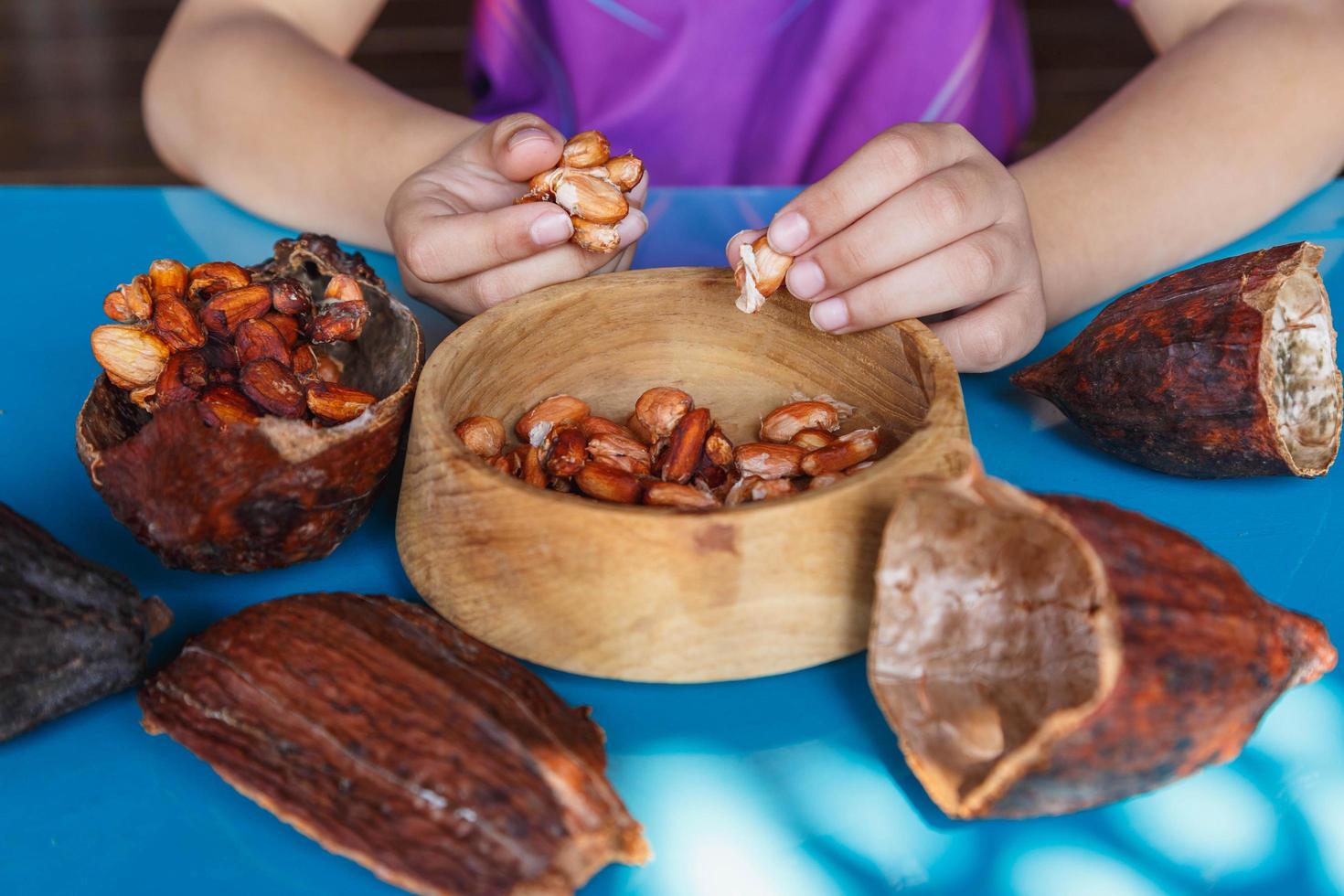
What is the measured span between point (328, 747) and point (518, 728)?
0.09 m

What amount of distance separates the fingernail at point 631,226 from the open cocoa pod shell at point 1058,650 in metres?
0.41

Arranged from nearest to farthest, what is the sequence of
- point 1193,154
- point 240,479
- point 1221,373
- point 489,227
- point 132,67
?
point 240,479 → point 1221,373 → point 489,227 → point 1193,154 → point 132,67

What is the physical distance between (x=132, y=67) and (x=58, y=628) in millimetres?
3585

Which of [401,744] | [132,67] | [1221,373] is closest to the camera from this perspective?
[401,744]

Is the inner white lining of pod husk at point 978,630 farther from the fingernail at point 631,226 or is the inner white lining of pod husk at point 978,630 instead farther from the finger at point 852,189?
the fingernail at point 631,226

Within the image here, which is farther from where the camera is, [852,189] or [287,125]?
[287,125]

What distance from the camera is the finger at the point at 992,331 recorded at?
973 millimetres

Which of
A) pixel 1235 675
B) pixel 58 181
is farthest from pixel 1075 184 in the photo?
pixel 58 181

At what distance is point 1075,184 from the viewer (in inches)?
47.0

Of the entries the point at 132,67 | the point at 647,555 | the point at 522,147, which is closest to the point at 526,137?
the point at 522,147

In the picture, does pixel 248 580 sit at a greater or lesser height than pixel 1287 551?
lesser

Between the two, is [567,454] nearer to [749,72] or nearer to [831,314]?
[831,314]

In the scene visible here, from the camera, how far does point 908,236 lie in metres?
0.88

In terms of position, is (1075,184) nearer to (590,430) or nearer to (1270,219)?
(1270,219)
